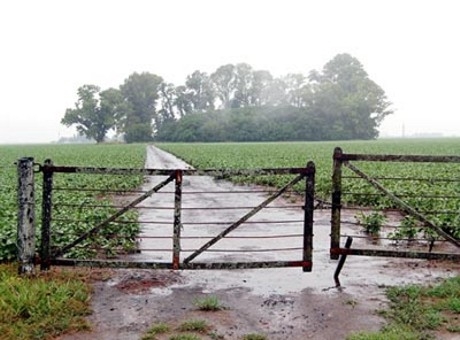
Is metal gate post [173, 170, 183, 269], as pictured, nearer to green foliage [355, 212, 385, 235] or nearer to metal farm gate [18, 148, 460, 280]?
metal farm gate [18, 148, 460, 280]

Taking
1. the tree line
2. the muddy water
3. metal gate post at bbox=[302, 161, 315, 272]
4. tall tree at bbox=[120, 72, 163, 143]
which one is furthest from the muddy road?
tall tree at bbox=[120, 72, 163, 143]

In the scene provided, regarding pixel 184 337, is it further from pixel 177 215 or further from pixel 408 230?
pixel 408 230

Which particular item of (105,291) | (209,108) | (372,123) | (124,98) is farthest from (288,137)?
(105,291)

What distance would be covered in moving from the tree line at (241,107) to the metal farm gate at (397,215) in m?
96.8

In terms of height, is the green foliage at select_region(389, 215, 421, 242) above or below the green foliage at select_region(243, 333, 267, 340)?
above

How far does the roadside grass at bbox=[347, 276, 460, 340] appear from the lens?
15.3ft

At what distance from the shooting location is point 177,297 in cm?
584

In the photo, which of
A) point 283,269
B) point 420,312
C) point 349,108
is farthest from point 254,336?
point 349,108

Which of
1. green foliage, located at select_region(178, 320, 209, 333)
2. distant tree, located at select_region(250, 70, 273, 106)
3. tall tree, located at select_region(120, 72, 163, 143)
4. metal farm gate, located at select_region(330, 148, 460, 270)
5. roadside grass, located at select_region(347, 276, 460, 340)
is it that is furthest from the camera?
distant tree, located at select_region(250, 70, 273, 106)

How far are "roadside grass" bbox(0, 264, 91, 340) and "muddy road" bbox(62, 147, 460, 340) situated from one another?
164mm

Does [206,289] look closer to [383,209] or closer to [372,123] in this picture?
[383,209]

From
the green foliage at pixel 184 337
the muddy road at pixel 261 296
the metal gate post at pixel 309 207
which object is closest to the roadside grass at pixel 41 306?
the muddy road at pixel 261 296

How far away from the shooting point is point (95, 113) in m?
128

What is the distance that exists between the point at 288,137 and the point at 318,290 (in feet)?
356
